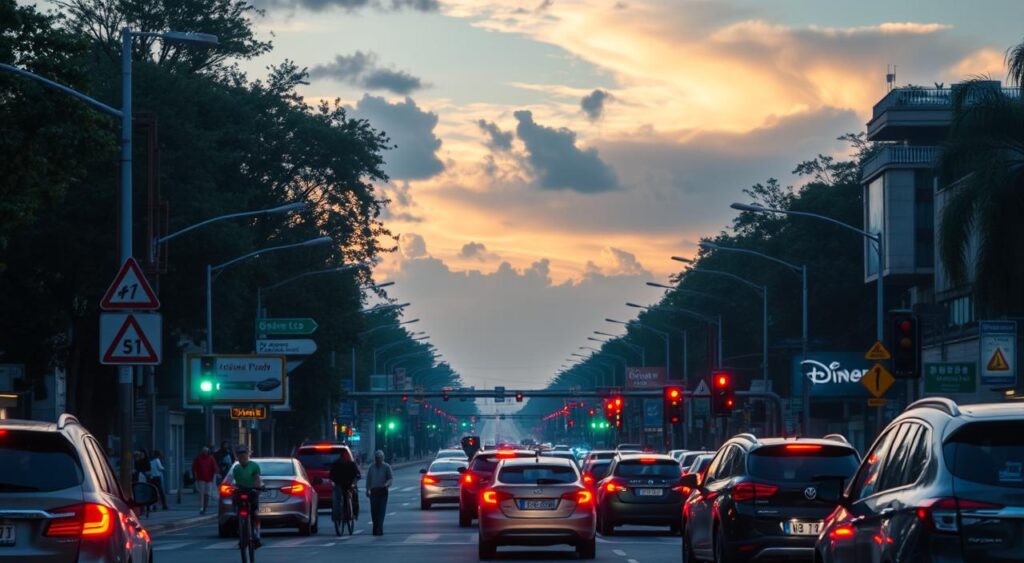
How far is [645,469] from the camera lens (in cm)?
3559

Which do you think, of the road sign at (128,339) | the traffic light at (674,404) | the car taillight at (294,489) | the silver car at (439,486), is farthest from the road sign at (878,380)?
the traffic light at (674,404)

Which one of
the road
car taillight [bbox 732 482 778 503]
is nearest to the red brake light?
car taillight [bbox 732 482 778 503]

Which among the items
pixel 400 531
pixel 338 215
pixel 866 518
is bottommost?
pixel 400 531

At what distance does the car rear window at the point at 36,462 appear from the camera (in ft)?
38.1

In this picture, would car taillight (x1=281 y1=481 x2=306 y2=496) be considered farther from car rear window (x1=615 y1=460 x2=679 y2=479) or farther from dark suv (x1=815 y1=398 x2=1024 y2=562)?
dark suv (x1=815 y1=398 x2=1024 y2=562)

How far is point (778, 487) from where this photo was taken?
66.1 feet

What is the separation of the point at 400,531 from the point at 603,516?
15.0 ft

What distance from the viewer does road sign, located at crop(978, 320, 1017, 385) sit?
125ft

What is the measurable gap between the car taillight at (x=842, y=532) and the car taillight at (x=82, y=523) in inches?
184

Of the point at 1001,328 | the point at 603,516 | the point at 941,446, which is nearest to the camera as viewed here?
the point at 941,446

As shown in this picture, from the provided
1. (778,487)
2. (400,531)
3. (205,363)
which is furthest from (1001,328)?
(205,363)

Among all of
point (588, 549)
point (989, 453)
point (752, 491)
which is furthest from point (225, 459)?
point (989, 453)

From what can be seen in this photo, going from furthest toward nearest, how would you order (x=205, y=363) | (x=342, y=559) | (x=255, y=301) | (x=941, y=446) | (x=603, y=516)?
(x=255, y=301) → (x=205, y=363) → (x=603, y=516) → (x=342, y=559) → (x=941, y=446)

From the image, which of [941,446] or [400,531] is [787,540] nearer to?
[941,446]
